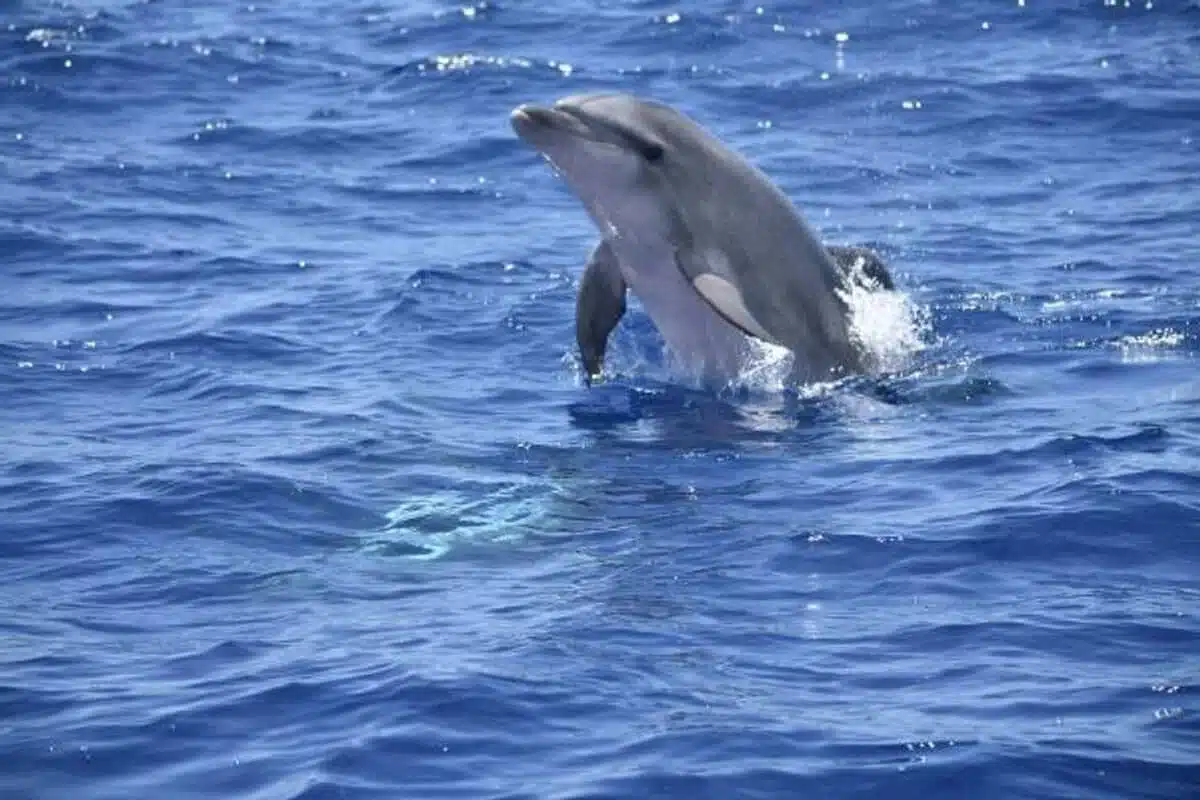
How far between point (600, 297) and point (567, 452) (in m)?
1.83

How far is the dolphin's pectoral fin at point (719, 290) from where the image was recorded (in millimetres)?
15672

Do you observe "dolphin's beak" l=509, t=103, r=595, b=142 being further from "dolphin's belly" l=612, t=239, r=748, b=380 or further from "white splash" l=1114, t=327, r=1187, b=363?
"white splash" l=1114, t=327, r=1187, b=363

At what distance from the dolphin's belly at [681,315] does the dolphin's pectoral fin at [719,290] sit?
221 millimetres

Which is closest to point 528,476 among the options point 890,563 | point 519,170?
point 890,563

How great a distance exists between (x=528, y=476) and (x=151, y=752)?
4.56 meters

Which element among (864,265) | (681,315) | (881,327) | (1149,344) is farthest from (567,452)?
(1149,344)

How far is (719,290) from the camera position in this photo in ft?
52.1

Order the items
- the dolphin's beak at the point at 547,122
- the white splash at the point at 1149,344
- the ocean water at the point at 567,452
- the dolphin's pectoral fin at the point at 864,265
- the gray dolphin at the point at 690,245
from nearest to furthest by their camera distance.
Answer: the ocean water at the point at 567,452, the dolphin's beak at the point at 547,122, the gray dolphin at the point at 690,245, the white splash at the point at 1149,344, the dolphin's pectoral fin at the point at 864,265

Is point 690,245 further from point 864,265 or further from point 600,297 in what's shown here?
point 864,265

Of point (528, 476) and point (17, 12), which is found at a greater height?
point (17, 12)

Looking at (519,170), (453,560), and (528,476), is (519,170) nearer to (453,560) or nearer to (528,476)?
(528,476)

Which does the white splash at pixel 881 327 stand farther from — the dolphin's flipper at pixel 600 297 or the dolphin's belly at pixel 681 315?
the dolphin's flipper at pixel 600 297

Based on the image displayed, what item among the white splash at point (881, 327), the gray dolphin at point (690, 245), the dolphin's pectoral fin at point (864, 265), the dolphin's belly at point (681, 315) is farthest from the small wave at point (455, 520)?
the dolphin's pectoral fin at point (864, 265)

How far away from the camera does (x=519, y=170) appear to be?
24.0m
